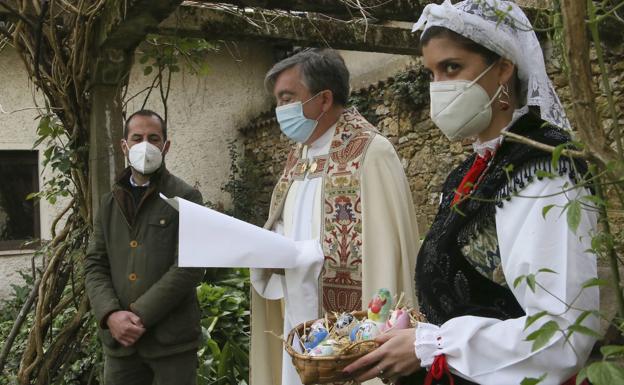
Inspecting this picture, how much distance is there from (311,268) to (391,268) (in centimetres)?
32

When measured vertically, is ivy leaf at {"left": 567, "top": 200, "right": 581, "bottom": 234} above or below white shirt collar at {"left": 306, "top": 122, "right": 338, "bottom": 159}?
Answer: below

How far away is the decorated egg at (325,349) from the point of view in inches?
64.5

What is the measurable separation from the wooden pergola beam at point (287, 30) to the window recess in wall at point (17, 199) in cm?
737

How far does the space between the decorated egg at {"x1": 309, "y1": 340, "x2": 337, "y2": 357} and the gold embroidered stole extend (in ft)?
3.61

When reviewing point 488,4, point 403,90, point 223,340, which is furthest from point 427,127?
point 488,4

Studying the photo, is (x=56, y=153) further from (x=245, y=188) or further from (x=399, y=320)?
(x=245, y=188)

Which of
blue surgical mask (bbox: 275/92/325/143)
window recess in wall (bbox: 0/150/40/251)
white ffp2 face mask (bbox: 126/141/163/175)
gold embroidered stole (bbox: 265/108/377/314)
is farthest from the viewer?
window recess in wall (bbox: 0/150/40/251)

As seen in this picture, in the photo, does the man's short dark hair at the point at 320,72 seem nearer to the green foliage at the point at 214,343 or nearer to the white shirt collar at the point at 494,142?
the white shirt collar at the point at 494,142

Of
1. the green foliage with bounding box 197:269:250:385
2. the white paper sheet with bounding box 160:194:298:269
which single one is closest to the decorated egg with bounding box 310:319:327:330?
the white paper sheet with bounding box 160:194:298:269

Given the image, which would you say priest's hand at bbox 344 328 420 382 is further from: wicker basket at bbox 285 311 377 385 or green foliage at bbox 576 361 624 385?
green foliage at bbox 576 361 624 385

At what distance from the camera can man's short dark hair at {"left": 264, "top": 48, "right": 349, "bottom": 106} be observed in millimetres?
2990

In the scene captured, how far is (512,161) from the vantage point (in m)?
1.45

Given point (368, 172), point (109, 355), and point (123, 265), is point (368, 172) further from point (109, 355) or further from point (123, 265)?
point (109, 355)

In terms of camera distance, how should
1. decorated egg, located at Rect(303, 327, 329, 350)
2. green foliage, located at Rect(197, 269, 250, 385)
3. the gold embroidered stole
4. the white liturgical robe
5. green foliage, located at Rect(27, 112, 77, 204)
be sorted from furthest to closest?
1. green foliage, located at Rect(197, 269, 250, 385)
2. green foliage, located at Rect(27, 112, 77, 204)
3. the gold embroidered stole
4. the white liturgical robe
5. decorated egg, located at Rect(303, 327, 329, 350)
